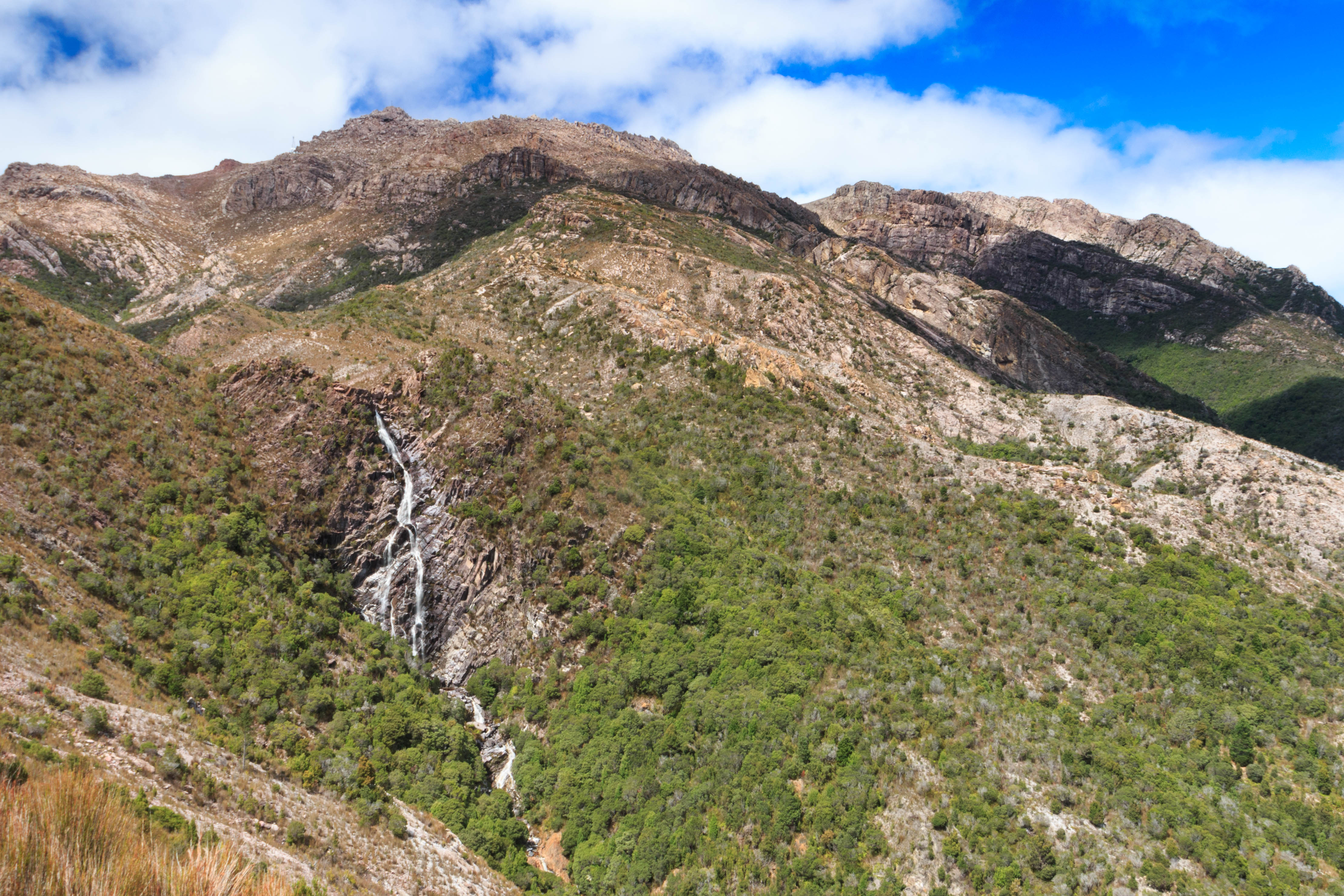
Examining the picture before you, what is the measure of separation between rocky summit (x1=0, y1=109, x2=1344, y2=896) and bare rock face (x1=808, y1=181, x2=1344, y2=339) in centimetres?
9884

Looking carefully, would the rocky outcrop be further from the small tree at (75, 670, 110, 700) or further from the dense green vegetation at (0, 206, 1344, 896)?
the small tree at (75, 670, 110, 700)

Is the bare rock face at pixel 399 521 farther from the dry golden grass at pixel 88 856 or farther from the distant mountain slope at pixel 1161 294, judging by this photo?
the distant mountain slope at pixel 1161 294

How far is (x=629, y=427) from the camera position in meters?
43.1

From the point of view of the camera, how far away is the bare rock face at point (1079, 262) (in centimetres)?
13088

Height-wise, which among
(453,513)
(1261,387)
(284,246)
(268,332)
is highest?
(284,246)

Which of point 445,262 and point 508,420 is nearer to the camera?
point 508,420

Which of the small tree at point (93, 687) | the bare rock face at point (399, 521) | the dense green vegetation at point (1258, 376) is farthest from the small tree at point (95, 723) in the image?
the dense green vegetation at point (1258, 376)

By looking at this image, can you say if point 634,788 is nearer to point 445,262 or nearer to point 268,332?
point 268,332

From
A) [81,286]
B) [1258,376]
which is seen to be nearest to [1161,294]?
[1258,376]

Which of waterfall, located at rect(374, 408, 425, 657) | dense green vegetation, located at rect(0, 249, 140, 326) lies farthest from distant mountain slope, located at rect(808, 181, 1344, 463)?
dense green vegetation, located at rect(0, 249, 140, 326)

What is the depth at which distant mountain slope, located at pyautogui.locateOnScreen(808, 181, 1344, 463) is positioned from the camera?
8775cm

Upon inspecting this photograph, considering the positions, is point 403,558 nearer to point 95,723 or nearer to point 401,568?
point 401,568

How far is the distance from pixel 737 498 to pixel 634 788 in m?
18.1

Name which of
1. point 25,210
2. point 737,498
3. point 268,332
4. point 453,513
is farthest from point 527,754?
point 25,210
